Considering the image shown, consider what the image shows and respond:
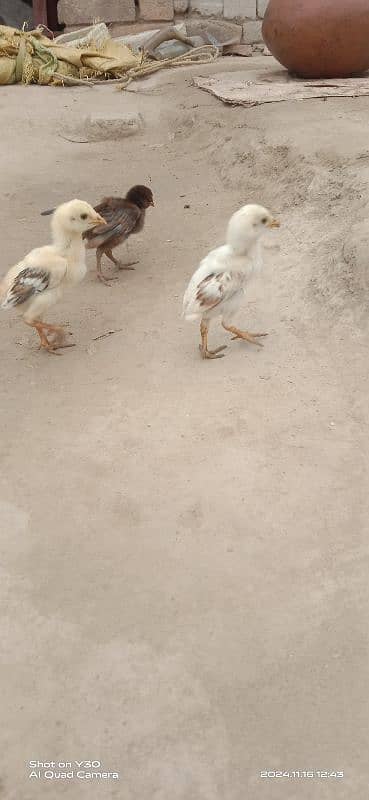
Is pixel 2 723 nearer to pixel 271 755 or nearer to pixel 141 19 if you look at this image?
pixel 271 755

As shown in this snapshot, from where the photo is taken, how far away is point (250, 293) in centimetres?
506

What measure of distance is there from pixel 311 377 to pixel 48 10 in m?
10.7

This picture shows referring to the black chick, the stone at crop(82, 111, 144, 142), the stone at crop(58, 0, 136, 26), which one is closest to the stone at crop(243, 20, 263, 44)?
the stone at crop(58, 0, 136, 26)

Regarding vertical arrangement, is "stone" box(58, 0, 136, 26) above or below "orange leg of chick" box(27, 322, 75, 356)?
above

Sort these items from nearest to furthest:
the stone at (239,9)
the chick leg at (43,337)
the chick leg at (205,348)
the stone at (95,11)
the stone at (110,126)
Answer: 1. the chick leg at (205,348)
2. the chick leg at (43,337)
3. the stone at (110,126)
4. the stone at (95,11)
5. the stone at (239,9)

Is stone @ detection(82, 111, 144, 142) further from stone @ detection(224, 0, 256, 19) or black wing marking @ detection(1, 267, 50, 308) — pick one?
stone @ detection(224, 0, 256, 19)

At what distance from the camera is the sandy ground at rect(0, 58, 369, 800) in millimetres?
2506

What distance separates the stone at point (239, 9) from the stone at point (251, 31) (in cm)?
11

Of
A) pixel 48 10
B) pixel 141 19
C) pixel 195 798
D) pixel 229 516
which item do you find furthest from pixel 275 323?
pixel 48 10

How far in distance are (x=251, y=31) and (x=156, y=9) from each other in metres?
1.44
